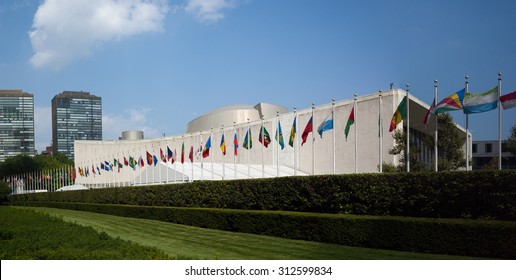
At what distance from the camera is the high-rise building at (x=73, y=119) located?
544 ft

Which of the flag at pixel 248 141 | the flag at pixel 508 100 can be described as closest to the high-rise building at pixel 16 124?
the flag at pixel 248 141

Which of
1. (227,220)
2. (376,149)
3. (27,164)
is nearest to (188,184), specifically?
(227,220)

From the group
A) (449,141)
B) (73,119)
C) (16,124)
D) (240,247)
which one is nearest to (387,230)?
(240,247)

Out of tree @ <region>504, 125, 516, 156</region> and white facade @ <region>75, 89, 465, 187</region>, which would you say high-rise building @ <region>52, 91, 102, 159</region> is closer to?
white facade @ <region>75, 89, 465, 187</region>

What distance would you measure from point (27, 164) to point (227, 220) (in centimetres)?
8175

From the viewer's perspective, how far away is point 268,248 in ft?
49.1

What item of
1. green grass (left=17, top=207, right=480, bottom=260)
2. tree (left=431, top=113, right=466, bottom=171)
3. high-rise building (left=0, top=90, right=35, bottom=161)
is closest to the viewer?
green grass (left=17, top=207, right=480, bottom=260)

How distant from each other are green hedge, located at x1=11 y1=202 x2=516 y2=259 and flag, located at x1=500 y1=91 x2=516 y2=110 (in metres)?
4.67

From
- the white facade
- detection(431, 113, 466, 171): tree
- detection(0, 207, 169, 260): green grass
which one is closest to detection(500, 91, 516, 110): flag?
detection(0, 207, 169, 260): green grass

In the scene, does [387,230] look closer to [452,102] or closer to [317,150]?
[452,102]

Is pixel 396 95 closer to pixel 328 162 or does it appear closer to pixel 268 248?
pixel 328 162

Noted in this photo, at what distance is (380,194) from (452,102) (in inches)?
180

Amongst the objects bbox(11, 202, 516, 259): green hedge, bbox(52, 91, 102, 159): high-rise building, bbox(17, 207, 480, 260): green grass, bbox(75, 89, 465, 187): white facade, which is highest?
bbox(52, 91, 102, 159): high-rise building

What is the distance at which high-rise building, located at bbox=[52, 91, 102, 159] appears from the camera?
16588cm
